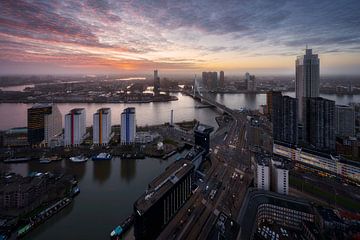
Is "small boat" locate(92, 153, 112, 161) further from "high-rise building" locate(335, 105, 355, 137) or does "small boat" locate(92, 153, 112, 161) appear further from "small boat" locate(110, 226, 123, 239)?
"high-rise building" locate(335, 105, 355, 137)

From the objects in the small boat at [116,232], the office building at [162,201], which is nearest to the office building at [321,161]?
the office building at [162,201]

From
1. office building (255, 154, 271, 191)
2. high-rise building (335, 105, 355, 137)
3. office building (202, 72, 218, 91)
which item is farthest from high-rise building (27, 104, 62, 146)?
office building (202, 72, 218, 91)

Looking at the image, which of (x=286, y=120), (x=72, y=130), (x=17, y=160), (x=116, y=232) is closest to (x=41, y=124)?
(x=72, y=130)

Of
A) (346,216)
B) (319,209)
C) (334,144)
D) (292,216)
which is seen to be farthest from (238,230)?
(334,144)

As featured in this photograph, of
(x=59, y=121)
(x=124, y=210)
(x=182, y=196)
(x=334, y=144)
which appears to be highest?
(x=59, y=121)

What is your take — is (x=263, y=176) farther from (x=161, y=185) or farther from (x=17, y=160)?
(x=17, y=160)

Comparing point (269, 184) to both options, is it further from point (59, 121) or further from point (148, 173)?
point (59, 121)

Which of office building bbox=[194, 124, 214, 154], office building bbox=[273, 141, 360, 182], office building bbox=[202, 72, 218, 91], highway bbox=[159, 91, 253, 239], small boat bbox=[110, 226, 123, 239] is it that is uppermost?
office building bbox=[202, 72, 218, 91]
